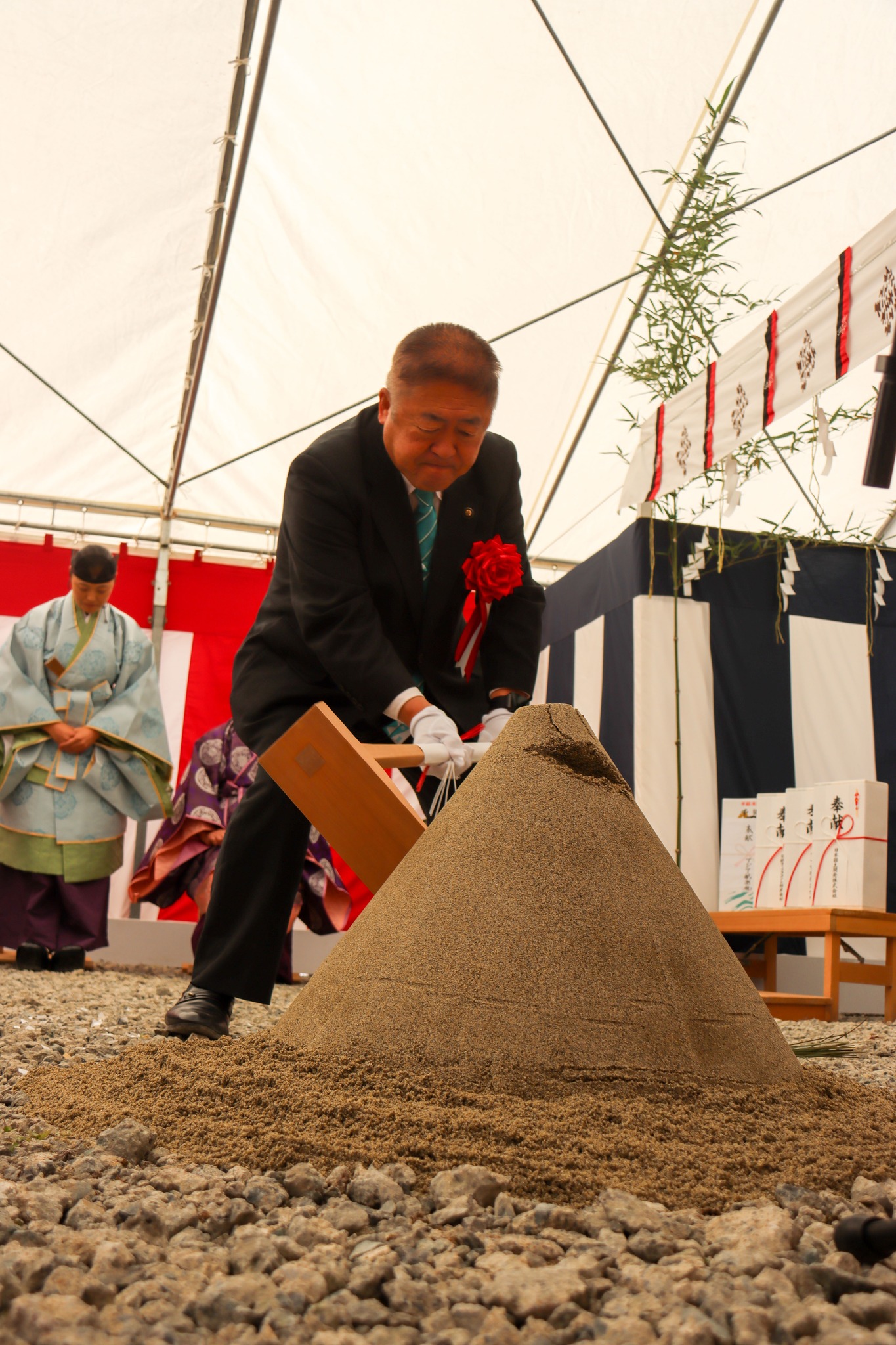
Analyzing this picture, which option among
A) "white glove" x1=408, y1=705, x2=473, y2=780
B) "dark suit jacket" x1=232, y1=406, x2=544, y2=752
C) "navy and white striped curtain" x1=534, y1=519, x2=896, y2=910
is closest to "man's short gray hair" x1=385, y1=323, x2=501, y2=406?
"dark suit jacket" x1=232, y1=406, x2=544, y2=752

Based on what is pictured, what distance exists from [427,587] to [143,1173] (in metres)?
1.17

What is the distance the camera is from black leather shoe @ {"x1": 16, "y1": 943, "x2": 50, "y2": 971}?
404 centimetres

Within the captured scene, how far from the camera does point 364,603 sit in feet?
5.87

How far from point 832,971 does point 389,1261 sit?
3.01m

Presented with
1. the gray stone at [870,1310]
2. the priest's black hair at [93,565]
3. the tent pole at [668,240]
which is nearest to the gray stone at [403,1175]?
the gray stone at [870,1310]

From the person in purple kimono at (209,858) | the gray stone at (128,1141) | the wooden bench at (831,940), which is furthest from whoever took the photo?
the person in purple kimono at (209,858)

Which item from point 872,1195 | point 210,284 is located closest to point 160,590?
point 210,284

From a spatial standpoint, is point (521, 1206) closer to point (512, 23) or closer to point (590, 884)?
point (590, 884)

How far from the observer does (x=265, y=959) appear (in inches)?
72.7

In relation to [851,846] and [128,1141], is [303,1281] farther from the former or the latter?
[851,846]

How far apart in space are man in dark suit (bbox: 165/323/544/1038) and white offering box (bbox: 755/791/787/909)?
7.32ft

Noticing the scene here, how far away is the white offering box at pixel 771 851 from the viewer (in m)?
3.87

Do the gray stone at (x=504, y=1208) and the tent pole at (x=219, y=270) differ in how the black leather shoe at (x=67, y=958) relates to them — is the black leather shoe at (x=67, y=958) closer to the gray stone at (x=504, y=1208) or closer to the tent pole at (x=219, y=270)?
the tent pole at (x=219, y=270)

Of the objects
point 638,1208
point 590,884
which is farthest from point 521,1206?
point 590,884
